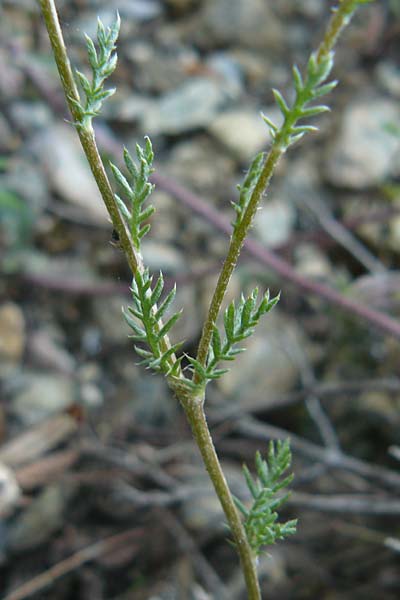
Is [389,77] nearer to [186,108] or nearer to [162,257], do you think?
[186,108]

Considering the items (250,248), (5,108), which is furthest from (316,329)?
(5,108)

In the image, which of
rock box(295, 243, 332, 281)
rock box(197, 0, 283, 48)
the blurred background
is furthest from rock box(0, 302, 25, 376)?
rock box(197, 0, 283, 48)

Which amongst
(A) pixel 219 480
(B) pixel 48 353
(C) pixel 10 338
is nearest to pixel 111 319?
(B) pixel 48 353

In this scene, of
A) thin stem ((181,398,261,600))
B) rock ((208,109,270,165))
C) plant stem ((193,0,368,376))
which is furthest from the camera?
rock ((208,109,270,165))

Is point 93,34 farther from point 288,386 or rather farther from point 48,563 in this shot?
point 48,563

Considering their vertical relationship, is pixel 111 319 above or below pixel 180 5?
below

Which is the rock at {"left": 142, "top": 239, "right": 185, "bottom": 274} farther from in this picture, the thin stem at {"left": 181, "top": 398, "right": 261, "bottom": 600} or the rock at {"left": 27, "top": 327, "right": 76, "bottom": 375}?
the thin stem at {"left": 181, "top": 398, "right": 261, "bottom": 600}

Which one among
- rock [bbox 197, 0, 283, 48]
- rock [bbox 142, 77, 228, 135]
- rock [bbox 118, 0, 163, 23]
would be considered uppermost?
rock [bbox 118, 0, 163, 23]

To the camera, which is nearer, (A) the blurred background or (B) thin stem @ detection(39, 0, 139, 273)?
(B) thin stem @ detection(39, 0, 139, 273)

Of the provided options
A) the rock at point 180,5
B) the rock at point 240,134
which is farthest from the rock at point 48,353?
the rock at point 180,5
